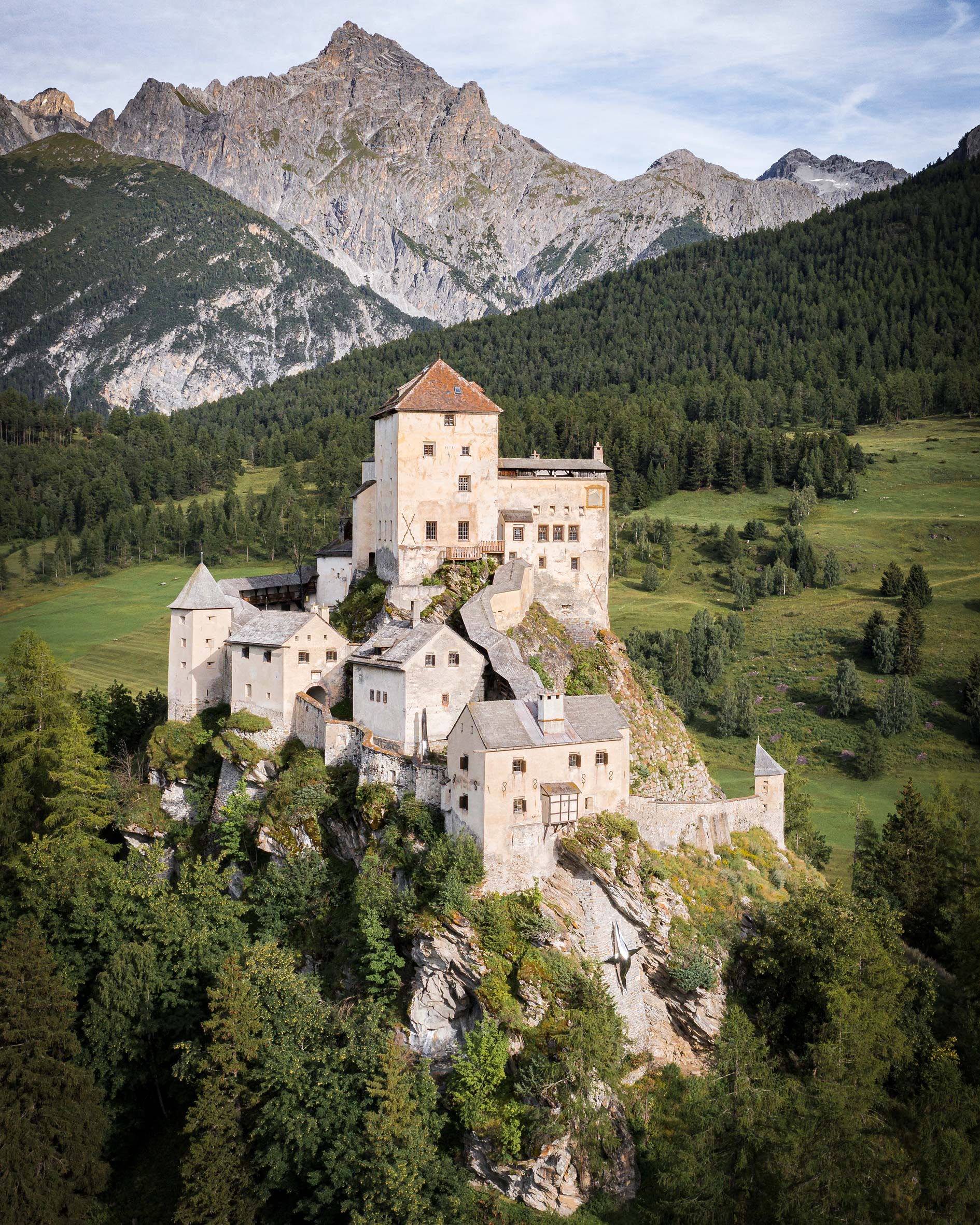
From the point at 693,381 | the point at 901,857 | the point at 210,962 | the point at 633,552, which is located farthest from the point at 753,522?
the point at 210,962

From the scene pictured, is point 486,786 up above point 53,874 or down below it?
above

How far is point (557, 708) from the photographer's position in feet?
147

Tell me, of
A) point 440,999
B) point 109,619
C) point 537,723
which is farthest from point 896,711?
point 109,619

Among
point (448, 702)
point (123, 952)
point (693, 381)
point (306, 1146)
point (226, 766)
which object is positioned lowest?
point (306, 1146)

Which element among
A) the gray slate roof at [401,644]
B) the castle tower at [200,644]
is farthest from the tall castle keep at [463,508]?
the castle tower at [200,644]

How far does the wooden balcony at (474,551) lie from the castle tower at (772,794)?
1857 cm

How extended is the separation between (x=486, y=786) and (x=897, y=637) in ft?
234

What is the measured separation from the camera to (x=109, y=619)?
362ft

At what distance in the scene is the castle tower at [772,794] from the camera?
55.4 m

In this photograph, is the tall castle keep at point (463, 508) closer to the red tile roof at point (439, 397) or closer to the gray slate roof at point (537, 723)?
the red tile roof at point (439, 397)

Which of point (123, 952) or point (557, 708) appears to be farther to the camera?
point (123, 952)

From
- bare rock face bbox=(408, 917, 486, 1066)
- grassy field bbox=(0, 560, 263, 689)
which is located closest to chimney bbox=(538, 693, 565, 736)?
bare rock face bbox=(408, 917, 486, 1066)

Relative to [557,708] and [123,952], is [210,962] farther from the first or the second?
[557,708]

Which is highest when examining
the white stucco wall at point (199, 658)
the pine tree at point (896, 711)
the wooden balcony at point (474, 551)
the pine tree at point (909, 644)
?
the wooden balcony at point (474, 551)
